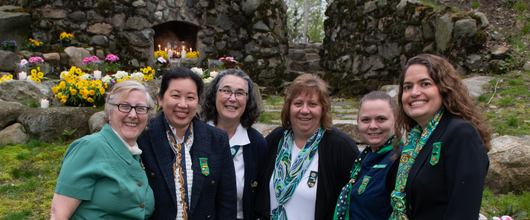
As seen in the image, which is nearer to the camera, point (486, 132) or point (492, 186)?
point (486, 132)

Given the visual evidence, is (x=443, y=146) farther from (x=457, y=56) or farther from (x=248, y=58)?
(x=248, y=58)

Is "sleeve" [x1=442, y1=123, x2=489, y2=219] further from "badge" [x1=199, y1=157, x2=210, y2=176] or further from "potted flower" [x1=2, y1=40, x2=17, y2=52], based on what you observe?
"potted flower" [x1=2, y1=40, x2=17, y2=52]

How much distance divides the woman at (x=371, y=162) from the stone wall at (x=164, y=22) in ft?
23.2

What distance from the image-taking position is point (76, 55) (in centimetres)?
721

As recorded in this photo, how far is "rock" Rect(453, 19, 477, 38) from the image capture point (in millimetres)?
5680

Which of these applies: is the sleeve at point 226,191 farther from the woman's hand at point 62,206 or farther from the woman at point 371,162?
the woman's hand at point 62,206

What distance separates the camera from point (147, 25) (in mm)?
8250

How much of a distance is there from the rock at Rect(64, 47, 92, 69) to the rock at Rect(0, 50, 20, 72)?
3.03ft

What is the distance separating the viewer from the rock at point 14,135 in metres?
4.65

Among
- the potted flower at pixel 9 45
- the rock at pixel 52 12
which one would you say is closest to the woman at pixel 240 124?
the potted flower at pixel 9 45

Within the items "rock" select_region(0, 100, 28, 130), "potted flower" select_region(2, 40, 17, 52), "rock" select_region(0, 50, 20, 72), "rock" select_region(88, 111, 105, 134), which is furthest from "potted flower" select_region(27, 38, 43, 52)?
"rock" select_region(88, 111, 105, 134)

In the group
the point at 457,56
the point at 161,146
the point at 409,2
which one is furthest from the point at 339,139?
the point at 409,2

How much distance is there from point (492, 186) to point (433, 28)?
153 inches

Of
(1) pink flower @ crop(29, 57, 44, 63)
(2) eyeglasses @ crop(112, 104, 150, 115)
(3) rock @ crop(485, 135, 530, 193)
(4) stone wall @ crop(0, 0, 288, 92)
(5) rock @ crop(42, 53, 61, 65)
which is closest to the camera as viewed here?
(2) eyeglasses @ crop(112, 104, 150, 115)
